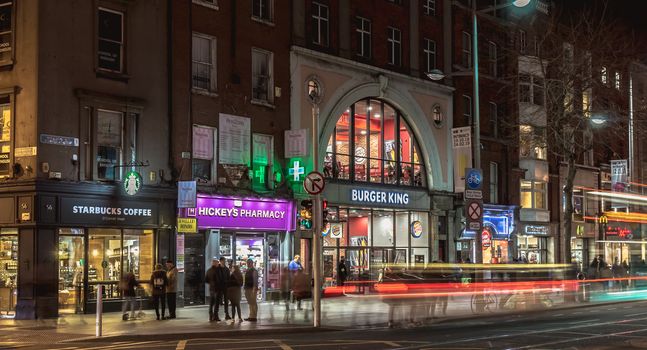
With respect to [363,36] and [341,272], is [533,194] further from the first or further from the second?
[341,272]

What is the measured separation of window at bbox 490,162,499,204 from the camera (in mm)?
45409

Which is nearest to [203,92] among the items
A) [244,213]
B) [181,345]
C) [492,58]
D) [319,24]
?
[244,213]

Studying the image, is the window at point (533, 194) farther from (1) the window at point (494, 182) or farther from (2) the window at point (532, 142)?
(1) the window at point (494, 182)

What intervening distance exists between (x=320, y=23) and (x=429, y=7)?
8.72 metres

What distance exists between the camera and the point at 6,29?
25562mm

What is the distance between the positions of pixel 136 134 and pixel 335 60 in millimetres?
10950

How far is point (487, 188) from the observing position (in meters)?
44.8

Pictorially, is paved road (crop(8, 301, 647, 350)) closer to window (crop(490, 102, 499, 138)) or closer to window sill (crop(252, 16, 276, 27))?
window sill (crop(252, 16, 276, 27))

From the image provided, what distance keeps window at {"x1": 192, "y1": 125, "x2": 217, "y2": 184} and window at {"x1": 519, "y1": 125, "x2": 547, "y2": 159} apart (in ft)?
57.6

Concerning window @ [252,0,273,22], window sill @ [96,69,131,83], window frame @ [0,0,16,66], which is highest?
window @ [252,0,273,22]

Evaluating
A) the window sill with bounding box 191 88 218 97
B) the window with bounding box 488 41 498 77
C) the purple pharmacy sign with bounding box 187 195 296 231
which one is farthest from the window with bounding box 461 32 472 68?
the window sill with bounding box 191 88 218 97

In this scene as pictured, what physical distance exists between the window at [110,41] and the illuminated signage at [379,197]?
1291 cm

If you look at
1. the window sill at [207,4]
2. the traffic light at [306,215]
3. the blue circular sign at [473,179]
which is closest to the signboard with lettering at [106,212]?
the traffic light at [306,215]

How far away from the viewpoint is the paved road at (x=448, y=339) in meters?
16.6
